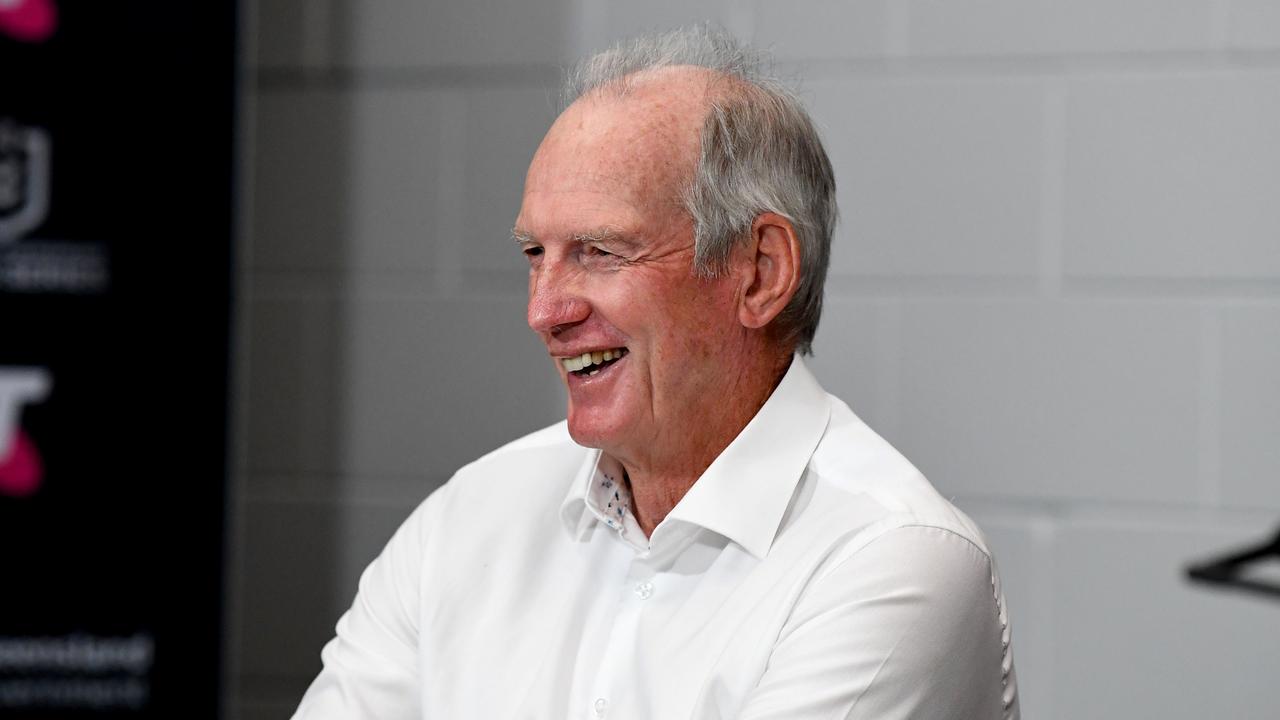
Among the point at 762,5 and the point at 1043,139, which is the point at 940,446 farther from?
the point at 762,5

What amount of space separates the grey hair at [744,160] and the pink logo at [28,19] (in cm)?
77

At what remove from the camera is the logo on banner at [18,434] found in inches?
72.4

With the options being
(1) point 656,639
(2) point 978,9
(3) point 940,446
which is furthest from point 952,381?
(1) point 656,639

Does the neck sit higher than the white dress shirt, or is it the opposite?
the neck

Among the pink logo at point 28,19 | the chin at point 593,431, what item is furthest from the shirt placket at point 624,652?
the pink logo at point 28,19

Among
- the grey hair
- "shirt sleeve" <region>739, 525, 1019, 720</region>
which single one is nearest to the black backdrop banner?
the grey hair

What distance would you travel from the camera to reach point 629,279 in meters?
1.41

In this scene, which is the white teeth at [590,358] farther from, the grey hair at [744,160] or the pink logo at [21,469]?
the pink logo at [21,469]

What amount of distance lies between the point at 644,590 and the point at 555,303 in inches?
12.2

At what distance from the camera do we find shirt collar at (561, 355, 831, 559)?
1.38 meters

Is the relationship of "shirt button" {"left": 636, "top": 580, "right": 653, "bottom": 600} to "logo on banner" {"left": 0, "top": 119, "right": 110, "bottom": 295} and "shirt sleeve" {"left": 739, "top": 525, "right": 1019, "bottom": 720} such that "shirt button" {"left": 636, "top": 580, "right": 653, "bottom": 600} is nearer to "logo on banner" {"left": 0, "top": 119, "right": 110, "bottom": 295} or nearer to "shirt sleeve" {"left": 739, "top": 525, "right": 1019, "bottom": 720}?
"shirt sleeve" {"left": 739, "top": 525, "right": 1019, "bottom": 720}

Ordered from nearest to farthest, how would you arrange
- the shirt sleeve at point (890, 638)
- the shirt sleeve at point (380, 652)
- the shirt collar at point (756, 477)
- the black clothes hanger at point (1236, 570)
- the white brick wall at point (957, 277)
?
the black clothes hanger at point (1236, 570) → the shirt sleeve at point (890, 638) → the shirt collar at point (756, 477) → the shirt sleeve at point (380, 652) → the white brick wall at point (957, 277)

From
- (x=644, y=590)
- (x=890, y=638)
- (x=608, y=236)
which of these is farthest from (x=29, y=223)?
(x=890, y=638)

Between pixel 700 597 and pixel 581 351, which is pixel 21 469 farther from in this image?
pixel 700 597
